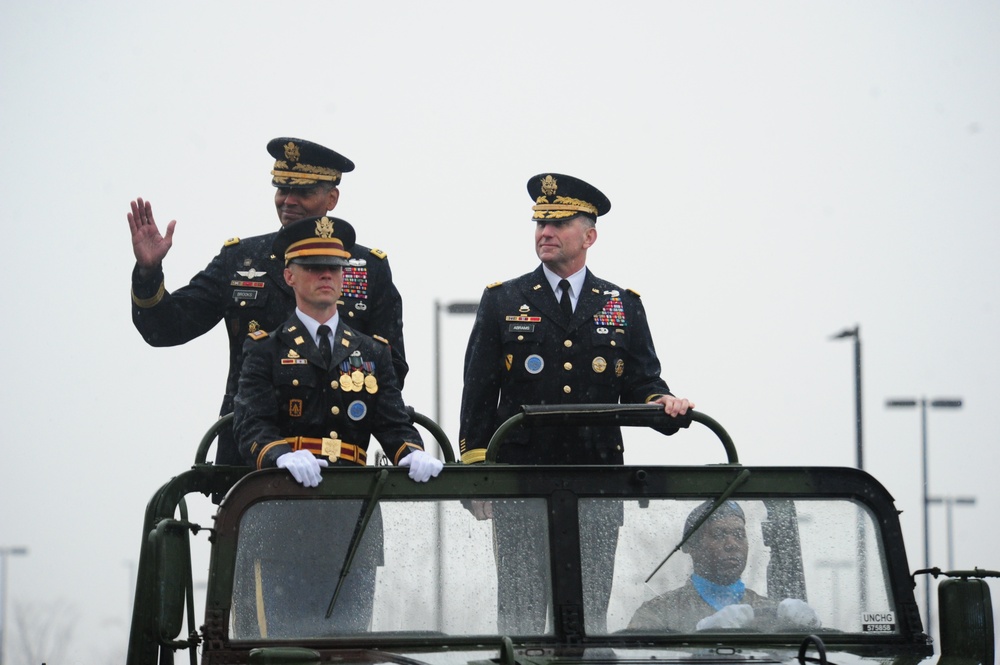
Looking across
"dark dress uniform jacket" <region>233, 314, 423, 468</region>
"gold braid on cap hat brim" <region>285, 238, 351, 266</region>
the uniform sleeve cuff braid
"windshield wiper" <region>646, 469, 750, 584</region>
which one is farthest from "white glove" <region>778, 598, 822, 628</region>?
the uniform sleeve cuff braid

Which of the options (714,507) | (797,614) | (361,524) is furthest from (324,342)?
(797,614)

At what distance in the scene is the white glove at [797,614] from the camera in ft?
15.2

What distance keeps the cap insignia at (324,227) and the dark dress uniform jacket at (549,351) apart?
3.11 ft

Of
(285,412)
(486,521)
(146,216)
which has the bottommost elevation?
(486,521)

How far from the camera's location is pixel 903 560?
483 cm

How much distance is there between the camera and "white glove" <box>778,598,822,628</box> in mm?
4621

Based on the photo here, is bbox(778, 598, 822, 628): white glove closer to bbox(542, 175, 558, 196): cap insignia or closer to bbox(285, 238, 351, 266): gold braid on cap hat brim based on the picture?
bbox(285, 238, 351, 266): gold braid on cap hat brim

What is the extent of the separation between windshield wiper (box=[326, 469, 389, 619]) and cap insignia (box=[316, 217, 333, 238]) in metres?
1.25

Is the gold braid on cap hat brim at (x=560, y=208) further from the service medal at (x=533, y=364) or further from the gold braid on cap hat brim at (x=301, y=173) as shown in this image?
the gold braid on cap hat brim at (x=301, y=173)

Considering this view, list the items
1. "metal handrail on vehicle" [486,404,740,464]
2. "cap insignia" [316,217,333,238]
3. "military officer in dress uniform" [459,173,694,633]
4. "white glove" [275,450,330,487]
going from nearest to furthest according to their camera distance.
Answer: "white glove" [275,450,330,487] < "metal handrail on vehicle" [486,404,740,464] < "cap insignia" [316,217,333,238] < "military officer in dress uniform" [459,173,694,633]

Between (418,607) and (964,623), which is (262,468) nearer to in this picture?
(418,607)

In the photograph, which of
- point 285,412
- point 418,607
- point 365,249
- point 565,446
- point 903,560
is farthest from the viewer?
point 365,249

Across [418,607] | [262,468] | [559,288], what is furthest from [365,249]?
[418,607]

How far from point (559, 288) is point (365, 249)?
80cm
